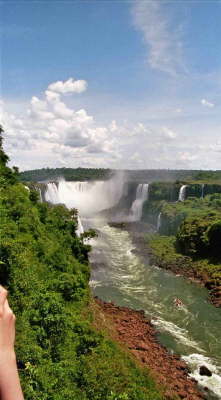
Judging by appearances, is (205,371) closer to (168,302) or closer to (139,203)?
(168,302)

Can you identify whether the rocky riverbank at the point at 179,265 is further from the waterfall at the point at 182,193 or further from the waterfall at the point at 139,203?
the waterfall at the point at 139,203

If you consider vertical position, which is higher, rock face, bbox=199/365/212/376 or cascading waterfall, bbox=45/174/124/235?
Answer: cascading waterfall, bbox=45/174/124/235

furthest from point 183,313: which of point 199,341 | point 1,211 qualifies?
point 1,211

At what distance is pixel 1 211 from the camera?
17.2 metres

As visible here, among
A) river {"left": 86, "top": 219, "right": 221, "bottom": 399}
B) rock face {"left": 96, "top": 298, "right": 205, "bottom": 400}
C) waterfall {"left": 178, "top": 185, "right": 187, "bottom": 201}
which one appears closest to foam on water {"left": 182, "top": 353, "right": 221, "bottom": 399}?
river {"left": 86, "top": 219, "right": 221, "bottom": 399}

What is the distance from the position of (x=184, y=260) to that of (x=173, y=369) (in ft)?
72.1

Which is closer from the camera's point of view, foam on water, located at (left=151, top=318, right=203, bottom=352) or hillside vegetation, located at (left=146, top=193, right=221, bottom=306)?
foam on water, located at (left=151, top=318, right=203, bottom=352)

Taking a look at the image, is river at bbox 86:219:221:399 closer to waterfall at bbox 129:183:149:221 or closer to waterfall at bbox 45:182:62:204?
waterfall at bbox 45:182:62:204

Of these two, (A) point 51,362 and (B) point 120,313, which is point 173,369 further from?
(A) point 51,362

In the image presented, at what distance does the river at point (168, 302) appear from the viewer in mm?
18500

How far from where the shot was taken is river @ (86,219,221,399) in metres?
18.5

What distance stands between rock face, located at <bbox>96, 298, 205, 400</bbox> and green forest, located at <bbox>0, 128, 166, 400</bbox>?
1.79 meters

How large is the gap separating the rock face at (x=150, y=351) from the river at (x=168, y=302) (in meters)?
0.65

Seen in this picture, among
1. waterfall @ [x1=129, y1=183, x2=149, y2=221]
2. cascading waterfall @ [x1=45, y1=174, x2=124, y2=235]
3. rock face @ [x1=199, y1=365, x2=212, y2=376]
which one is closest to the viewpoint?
rock face @ [x1=199, y1=365, x2=212, y2=376]
